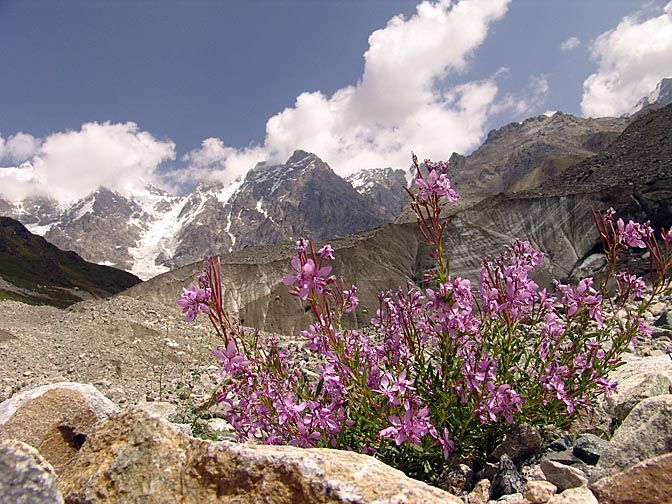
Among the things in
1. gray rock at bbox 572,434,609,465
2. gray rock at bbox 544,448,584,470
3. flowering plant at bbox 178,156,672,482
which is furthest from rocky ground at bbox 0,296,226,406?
gray rock at bbox 572,434,609,465

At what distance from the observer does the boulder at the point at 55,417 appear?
470 cm

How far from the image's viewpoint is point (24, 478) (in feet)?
5.98

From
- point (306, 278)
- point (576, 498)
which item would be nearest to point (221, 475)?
point (306, 278)

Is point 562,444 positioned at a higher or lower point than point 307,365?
higher

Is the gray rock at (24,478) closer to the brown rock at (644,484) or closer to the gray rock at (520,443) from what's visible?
the brown rock at (644,484)

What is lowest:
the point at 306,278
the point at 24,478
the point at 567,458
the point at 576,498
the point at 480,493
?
the point at 480,493

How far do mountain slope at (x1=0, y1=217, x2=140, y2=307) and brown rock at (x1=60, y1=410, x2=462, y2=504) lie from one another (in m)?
106

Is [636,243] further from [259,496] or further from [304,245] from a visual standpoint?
[259,496]

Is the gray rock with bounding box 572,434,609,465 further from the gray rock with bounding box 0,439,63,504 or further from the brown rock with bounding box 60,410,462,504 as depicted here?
the gray rock with bounding box 0,439,63,504

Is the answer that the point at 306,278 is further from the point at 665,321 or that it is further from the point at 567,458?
the point at 665,321

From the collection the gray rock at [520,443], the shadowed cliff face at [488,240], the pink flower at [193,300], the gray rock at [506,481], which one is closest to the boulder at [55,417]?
the pink flower at [193,300]

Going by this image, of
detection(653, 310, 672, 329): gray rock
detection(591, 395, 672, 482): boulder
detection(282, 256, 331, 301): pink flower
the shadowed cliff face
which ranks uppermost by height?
the shadowed cliff face

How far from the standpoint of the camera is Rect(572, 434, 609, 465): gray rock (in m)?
3.72

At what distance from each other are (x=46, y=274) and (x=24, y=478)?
166 metres
